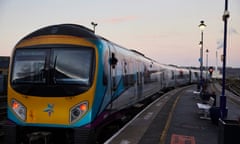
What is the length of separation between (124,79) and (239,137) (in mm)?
5225

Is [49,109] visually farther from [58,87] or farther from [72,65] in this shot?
[72,65]

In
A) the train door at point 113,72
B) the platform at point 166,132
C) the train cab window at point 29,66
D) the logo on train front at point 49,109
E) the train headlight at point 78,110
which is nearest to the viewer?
the train headlight at point 78,110

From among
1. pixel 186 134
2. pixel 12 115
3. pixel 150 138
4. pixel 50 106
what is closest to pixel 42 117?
pixel 50 106

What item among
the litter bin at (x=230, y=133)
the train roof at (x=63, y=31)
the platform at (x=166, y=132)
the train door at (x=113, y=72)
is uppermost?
the train roof at (x=63, y=31)

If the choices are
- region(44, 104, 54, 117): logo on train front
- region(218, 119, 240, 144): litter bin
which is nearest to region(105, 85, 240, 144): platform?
region(44, 104, 54, 117): logo on train front

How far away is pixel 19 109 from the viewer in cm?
780

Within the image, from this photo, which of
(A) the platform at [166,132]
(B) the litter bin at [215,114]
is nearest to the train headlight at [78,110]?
(A) the platform at [166,132]

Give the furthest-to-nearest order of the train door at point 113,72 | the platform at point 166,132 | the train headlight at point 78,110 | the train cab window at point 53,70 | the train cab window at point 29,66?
the platform at point 166,132
the train door at point 113,72
the train cab window at point 29,66
the train cab window at point 53,70
the train headlight at point 78,110

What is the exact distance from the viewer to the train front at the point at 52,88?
7449 mm

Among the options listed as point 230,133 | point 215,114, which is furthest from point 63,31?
point 215,114

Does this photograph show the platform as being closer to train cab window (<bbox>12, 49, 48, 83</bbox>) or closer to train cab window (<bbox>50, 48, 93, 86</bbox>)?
train cab window (<bbox>50, 48, 93, 86</bbox>)

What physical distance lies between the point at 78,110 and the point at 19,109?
5.01 ft

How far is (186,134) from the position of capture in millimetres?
10695

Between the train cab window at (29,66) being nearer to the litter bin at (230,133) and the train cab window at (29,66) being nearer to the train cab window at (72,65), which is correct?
the train cab window at (72,65)
